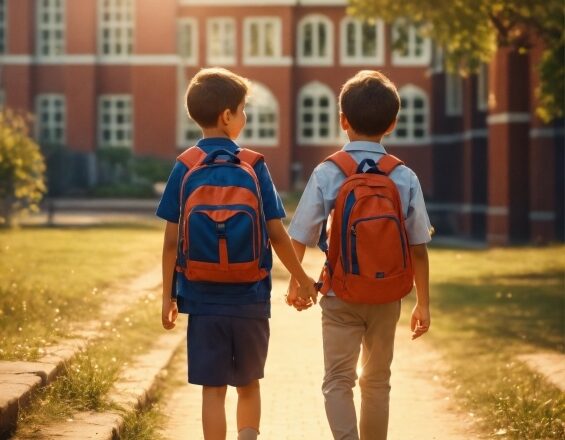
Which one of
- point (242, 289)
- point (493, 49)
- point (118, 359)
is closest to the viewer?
point (242, 289)

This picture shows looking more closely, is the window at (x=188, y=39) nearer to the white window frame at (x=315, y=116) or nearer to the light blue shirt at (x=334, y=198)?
the white window frame at (x=315, y=116)

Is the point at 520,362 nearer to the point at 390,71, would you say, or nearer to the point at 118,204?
the point at 118,204

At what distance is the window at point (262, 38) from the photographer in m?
49.5

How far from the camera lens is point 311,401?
8.58m

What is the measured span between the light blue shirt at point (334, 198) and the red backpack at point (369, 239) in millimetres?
73

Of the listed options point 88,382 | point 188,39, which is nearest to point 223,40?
point 188,39

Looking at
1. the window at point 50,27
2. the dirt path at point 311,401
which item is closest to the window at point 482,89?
the window at point 50,27

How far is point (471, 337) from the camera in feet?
38.5

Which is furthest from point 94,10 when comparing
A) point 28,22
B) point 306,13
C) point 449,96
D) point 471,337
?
point 471,337

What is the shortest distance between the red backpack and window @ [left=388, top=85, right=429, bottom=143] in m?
44.7

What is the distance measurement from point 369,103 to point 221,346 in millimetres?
1164

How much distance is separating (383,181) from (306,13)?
45.2 m

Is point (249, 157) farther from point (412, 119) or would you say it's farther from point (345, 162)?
point (412, 119)

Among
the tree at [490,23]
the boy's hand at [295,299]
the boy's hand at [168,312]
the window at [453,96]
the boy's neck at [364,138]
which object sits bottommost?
the boy's hand at [168,312]
